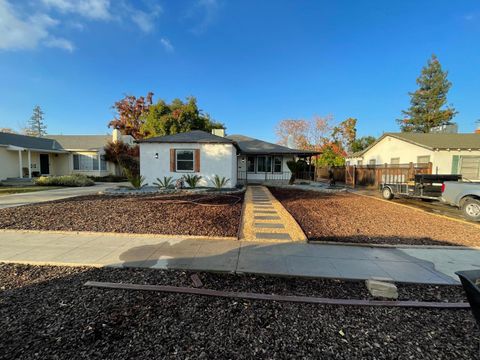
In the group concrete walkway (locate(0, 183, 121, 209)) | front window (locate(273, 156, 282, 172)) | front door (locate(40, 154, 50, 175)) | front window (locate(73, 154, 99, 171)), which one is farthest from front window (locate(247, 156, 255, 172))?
front door (locate(40, 154, 50, 175))

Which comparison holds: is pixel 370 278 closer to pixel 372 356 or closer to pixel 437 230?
pixel 372 356

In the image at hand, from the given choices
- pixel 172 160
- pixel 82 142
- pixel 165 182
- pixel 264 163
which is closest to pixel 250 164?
pixel 264 163

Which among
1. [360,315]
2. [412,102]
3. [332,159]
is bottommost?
[360,315]

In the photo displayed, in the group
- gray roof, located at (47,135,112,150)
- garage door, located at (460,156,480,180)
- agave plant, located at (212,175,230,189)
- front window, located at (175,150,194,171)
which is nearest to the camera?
agave plant, located at (212,175,230,189)

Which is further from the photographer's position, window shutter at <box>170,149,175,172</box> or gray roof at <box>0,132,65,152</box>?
gray roof at <box>0,132,65,152</box>

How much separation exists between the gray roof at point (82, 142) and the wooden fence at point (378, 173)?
23569 mm

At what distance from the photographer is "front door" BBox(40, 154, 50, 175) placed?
21422mm

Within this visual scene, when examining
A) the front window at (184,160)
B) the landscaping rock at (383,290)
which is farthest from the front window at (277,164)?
the landscaping rock at (383,290)

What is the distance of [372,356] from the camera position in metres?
2.07

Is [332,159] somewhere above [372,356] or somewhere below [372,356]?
Answer: above

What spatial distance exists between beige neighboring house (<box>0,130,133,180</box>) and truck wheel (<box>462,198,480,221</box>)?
87.3ft

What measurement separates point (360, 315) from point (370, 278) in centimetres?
93

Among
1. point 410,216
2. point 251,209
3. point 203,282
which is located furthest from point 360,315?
point 410,216

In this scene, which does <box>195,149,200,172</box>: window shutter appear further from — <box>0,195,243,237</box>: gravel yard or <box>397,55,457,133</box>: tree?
<box>397,55,457,133</box>: tree
